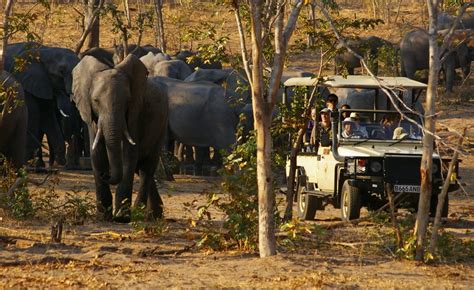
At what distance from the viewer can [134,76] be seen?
1448 cm

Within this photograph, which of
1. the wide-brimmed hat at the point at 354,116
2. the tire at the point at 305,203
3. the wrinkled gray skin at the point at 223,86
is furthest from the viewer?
the wrinkled gray skin at the point at 223,86

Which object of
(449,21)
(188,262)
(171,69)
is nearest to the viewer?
(188,262)

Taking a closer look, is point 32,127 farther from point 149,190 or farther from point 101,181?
point 101,181

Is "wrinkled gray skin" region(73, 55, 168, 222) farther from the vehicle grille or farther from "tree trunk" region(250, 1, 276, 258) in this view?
"tree trunk" region(250, 1, 276, 258)

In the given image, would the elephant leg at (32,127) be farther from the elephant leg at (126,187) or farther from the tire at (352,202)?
the tire at (352,202)

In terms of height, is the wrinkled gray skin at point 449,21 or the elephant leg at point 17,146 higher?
the wrinkled gray skin at point 449,21

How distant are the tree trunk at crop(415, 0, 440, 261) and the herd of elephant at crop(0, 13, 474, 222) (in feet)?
8.89

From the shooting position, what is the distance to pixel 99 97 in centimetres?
1438

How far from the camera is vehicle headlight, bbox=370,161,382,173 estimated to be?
48.5ft

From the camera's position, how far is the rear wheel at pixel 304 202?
15922mm

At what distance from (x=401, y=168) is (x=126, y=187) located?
300 centimetres

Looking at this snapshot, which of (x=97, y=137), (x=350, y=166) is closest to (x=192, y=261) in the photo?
(x=97, y=137)

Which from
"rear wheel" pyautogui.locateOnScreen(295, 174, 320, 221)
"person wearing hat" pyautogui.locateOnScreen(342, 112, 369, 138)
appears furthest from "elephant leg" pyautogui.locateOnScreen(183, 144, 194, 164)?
"person wearing hat" pyautogui.locateOnScreen(342, 112, 369, 138)

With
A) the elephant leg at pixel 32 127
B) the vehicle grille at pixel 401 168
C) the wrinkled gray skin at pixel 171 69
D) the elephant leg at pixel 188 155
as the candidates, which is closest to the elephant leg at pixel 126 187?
the vehicle grille at pixel 401 168
